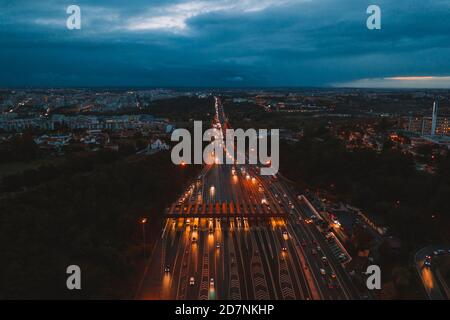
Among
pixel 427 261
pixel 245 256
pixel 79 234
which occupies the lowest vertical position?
pixel 245 256

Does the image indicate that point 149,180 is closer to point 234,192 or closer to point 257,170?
point 234,192

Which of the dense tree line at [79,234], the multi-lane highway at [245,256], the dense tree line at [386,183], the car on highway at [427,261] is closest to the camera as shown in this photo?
the dense tree line at [79,234]

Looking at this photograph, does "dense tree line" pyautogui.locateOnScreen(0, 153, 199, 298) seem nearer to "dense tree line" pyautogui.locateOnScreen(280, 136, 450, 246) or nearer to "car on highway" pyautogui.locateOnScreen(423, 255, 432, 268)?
"car on highway" pyautogui.locateOnScreen(423, 255, 432, 268)

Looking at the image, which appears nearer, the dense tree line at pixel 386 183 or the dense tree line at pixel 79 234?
the dense tree line at pixel 79 234

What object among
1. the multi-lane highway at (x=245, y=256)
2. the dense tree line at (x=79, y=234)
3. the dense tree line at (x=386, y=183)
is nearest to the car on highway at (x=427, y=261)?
the dense tree line at (x=386, y=183)

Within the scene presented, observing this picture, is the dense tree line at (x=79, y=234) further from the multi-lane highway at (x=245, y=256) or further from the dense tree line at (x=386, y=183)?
the dense tree line at (x=386, y=183)

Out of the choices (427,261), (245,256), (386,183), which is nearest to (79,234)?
(245,256)

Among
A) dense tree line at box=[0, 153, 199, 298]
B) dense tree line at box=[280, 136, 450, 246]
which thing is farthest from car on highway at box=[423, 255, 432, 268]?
dense tree line at box=[0, 153, 199, 298]

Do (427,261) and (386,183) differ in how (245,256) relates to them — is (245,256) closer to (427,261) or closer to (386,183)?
(427,261)
